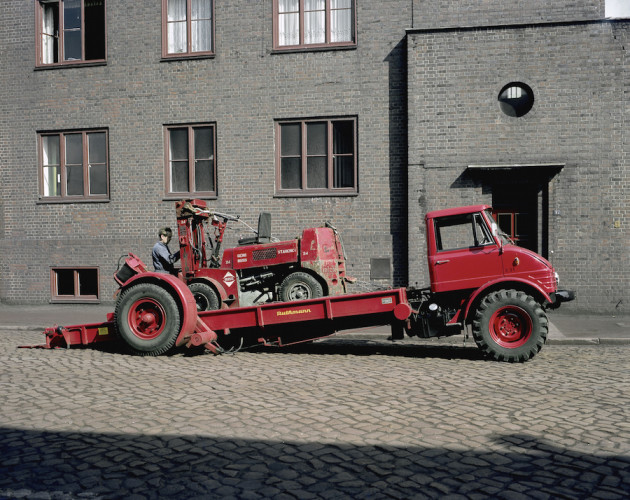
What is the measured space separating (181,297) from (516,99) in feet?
31.6

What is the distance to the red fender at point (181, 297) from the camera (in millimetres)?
9273

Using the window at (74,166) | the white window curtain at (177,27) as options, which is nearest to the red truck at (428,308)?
the window at (74,166)

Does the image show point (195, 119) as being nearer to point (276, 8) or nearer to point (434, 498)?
point (276, 8)

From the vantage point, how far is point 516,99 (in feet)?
49.4

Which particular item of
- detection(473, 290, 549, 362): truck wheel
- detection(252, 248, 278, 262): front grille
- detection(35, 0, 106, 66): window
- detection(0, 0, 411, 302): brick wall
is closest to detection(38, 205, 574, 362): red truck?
detection(473, 290, 549, 362): truck wheel

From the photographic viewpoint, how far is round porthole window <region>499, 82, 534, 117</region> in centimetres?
1498

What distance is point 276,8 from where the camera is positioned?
53.5 feet

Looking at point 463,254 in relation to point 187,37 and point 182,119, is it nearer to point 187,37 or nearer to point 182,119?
point 182,119

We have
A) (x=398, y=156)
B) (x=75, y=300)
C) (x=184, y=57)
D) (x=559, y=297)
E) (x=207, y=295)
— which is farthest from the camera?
(x=75, y=300)

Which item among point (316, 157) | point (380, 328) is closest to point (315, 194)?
point (316, 157)

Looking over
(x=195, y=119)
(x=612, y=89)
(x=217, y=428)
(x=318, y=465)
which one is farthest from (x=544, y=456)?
(x=195, y=119)

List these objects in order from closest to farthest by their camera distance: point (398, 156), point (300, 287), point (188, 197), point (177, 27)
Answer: point (300, 287)
point (398, 156)
point (188, 197)
point (177, 27)

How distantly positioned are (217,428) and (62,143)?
14.1 metres

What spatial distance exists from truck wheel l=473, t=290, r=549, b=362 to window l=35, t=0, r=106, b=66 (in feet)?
42.3
